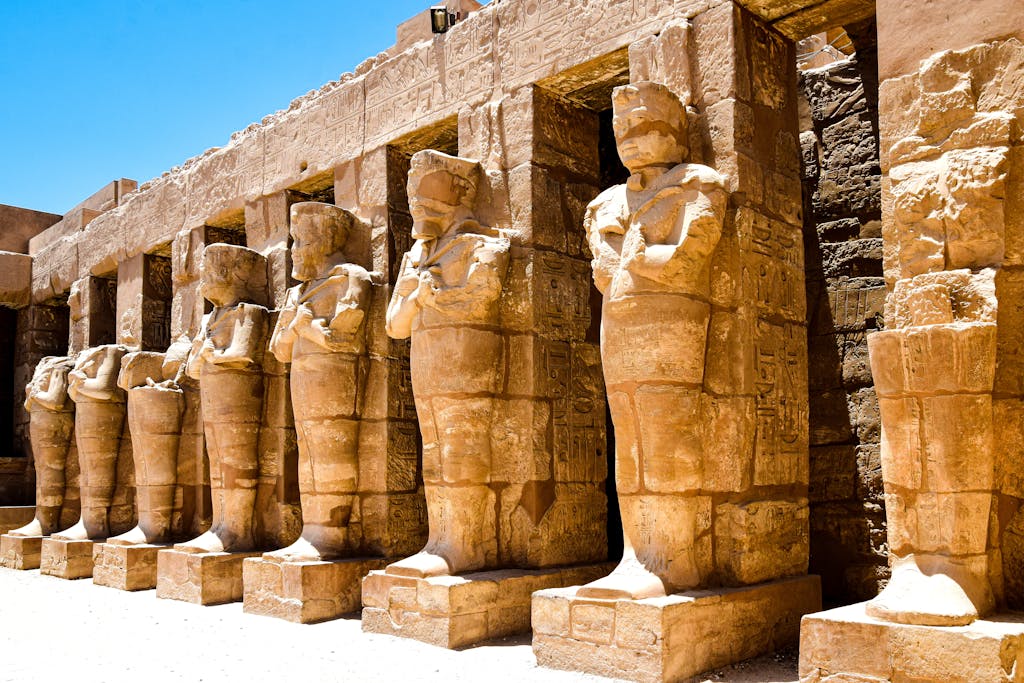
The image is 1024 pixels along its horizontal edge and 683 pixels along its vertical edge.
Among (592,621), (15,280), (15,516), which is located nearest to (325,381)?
(592,621)

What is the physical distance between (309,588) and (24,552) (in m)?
5.46

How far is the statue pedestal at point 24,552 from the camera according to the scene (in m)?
10.5

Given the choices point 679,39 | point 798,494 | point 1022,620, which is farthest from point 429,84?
point 1022,620

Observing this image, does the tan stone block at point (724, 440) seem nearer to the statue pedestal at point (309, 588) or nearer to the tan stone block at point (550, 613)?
the tan stone block at point (550, 613)

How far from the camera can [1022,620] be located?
3762 mm

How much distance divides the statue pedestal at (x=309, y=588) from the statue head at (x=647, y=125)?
3.40 m

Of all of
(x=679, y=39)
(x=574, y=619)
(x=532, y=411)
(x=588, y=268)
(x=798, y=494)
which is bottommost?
(x=574, y=619)

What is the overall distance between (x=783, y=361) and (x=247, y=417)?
14.2 ft

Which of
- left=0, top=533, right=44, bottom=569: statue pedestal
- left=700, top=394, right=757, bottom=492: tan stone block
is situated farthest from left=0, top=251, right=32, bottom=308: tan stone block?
left=700, top=394, right=757, bottom=492: tan stone block

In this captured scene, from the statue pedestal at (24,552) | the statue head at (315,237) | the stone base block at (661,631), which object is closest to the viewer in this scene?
the stone base block at (661,631)

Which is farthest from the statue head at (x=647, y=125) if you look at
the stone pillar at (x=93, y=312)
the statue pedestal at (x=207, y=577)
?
the stone pillar at (x=93, y=312)

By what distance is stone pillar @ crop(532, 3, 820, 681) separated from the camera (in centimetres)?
467

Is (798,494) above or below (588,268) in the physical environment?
below

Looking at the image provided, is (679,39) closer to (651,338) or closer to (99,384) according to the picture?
(651,338)
